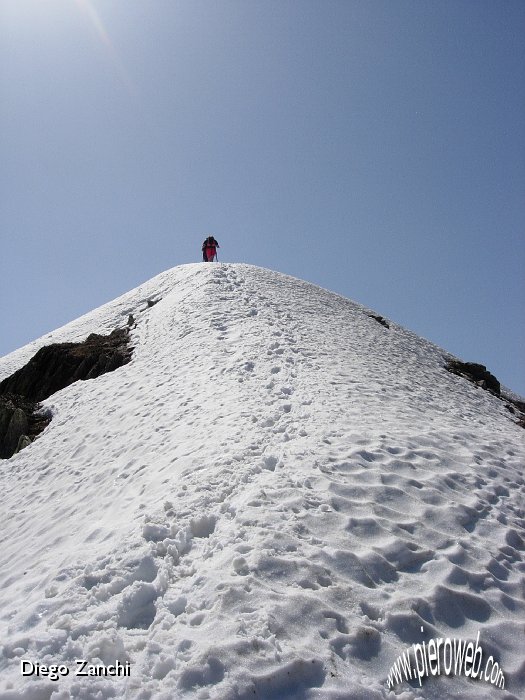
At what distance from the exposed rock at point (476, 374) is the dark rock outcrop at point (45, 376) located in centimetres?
1554

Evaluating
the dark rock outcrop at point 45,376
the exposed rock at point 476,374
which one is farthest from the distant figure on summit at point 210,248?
the exposed rock at point 476,374

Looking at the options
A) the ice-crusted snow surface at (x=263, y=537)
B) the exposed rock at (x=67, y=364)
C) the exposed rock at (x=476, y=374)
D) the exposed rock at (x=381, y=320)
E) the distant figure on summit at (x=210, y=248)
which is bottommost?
the ice-crusted snow surface at (x=263, y=537)

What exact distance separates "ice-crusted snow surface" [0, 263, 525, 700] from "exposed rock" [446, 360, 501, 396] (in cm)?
747

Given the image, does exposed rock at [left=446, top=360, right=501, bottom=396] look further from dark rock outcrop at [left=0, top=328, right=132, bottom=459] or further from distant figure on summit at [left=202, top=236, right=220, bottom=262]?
distant figure on summit at [left=202, top=236, right=220, bottom=262]

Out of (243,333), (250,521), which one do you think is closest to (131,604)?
(250,521)

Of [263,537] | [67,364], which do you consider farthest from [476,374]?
[263,537]

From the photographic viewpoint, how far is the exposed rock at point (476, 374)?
22.1 metres

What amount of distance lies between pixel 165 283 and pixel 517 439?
2279 cm

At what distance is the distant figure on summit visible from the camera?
3434cm

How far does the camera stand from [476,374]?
77.7 ft

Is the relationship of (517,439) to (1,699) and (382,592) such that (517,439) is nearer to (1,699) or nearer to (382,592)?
(382,592)

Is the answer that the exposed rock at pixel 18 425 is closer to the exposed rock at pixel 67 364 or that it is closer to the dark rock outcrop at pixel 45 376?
the dark rock outcrop at pixel 45 376

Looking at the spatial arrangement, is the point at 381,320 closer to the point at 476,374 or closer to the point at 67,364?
the point at 476,374

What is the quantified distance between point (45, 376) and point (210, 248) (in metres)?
17.1
